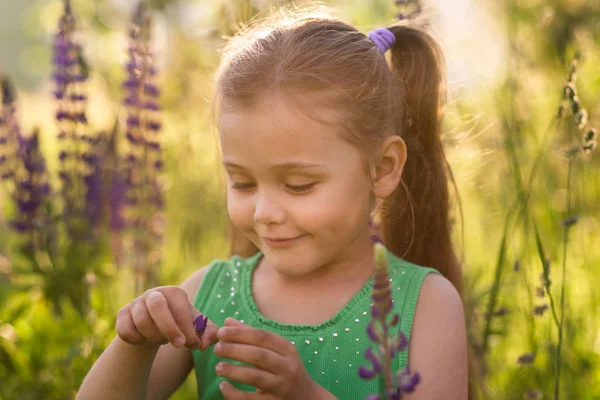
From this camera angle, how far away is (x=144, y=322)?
167 cm

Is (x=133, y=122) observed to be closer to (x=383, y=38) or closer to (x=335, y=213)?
(x=383, y=38)

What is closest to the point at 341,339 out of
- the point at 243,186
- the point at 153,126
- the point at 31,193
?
the point at 243,186

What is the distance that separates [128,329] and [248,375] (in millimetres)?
335

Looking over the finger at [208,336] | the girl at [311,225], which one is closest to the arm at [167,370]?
the girl at [311,225]

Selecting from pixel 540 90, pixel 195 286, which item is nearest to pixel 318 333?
pixel 195 286

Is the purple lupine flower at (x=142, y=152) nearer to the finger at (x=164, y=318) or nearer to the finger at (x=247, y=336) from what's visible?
the finger at (x=164, y=318)

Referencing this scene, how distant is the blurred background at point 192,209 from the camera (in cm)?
240

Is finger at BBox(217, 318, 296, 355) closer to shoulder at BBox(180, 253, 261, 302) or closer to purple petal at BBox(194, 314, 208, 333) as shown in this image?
purple petal at BBox(194, 314, 208, 333)

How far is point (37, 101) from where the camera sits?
31.3 feet

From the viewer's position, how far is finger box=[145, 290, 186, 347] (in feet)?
5.37

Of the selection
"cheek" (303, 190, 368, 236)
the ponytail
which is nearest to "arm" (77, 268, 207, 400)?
"cheek" (303, 190, 368, 236)

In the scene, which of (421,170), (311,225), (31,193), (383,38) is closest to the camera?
(311,225)

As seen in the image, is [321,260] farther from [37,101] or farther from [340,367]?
[37,101]

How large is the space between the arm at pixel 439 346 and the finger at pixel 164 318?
0.53 meters
